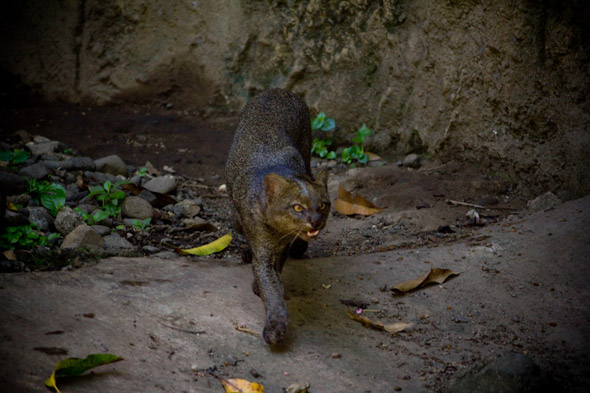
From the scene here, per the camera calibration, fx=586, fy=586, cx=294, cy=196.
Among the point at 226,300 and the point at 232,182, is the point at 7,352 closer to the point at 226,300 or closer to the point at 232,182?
the point at 226,300

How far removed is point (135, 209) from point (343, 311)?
2.23 meters

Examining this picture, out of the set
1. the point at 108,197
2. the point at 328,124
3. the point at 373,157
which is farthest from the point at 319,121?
the point at 108,197

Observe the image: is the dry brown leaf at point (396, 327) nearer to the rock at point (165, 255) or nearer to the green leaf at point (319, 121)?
the rock at point (165, 255)

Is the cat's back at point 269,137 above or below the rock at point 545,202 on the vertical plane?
above

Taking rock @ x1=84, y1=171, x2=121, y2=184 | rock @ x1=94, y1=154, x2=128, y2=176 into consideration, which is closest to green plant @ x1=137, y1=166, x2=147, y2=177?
rock @ x1=94, y1=154, x2=128, y2=176

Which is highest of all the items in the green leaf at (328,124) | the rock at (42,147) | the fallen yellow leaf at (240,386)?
the green leaf at (328,124)

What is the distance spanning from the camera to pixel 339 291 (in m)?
3.98

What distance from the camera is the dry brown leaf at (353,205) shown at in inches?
217

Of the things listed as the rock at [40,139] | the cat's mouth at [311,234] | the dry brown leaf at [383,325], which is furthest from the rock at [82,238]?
the rock at [40,139]

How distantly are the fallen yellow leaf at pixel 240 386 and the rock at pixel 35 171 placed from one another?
10.7 feet

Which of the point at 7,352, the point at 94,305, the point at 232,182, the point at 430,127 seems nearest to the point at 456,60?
the point at 430,127

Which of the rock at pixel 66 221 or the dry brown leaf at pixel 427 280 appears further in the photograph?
the rock at pixel 66 221

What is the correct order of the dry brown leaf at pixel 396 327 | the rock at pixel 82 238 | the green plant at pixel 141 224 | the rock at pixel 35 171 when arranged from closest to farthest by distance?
1. the dry brown leaf at pixel 396 327
2. the rock at pixel 82 238
3. the green plant at pixel 141 224
4. the rock at pixel 35 171

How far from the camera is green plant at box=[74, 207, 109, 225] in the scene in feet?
15.2
